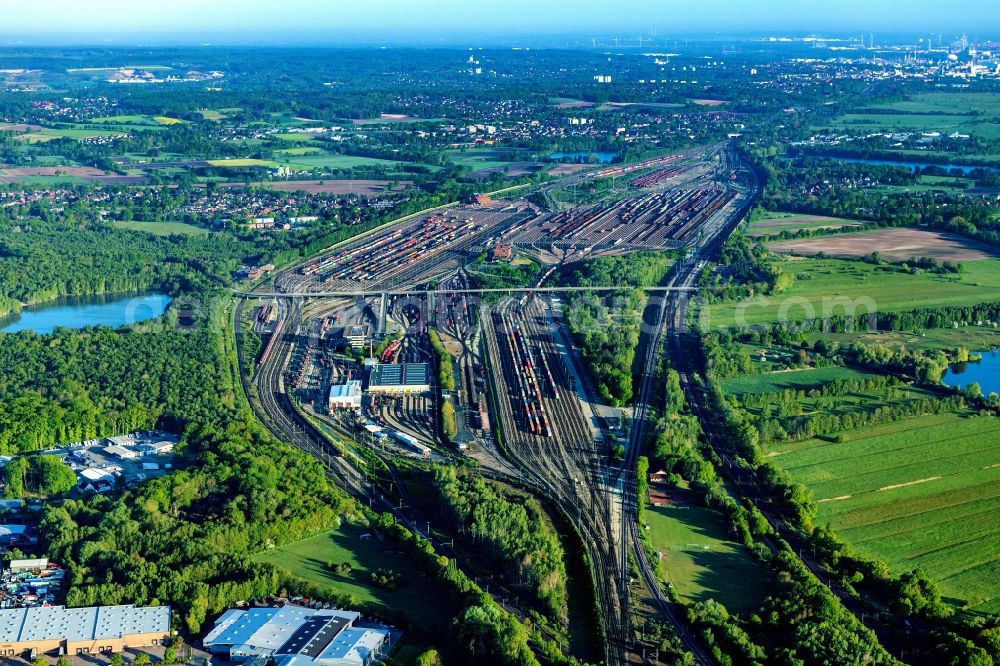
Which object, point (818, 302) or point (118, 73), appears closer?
point (818, 302)

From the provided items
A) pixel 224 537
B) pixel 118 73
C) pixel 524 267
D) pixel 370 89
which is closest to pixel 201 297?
pixel 524 267

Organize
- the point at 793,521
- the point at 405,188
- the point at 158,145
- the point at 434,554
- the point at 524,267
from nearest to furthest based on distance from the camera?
the point at 434,554, the point at 793,521, the point at 524,267, the point at 405,188, the point at 158,145

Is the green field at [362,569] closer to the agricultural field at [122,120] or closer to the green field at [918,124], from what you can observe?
the green field at [918,124]

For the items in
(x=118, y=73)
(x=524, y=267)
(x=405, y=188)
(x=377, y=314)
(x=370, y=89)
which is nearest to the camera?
(x=377, y=314)

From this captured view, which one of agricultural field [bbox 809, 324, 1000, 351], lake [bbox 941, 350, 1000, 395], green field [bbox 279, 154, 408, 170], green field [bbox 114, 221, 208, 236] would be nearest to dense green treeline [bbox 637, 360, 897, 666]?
lake [bbox 941, 350, 1000, 395]

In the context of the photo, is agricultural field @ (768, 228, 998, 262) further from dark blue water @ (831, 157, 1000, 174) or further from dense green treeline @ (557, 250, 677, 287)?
dark blue water @ (831, 157, 1000, 174)

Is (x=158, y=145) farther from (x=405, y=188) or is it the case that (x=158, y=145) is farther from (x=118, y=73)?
(x=118, y=73)

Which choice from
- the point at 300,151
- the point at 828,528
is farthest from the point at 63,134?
the point at 828,528
